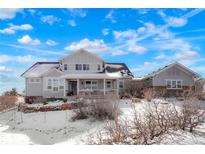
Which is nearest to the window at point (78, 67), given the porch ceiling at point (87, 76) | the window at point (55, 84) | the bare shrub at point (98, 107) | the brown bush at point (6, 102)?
the porch ceiling at point (87, 76)

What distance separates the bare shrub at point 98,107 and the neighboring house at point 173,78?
6868 mm

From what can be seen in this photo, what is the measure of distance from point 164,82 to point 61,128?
27.5 feet

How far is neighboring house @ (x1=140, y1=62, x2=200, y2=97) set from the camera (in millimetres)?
14781

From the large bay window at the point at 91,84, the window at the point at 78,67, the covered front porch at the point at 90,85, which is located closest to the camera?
the covered front porch at the point at 90,85

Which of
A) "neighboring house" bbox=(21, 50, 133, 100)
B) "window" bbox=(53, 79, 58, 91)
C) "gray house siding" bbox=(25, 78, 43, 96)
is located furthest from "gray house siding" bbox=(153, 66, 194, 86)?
"gray house siding" bbox=(25, 78, 43, 96)

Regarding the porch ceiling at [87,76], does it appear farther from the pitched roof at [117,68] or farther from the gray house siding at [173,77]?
the gray house siding at [173,77]

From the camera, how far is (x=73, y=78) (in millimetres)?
14469

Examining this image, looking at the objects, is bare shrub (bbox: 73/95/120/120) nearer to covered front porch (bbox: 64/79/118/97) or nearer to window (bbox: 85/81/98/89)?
covered front porch (bbox: 64/79/118/97)

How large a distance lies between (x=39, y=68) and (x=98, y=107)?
8.22 m

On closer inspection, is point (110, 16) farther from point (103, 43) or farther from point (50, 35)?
point (103, 43)

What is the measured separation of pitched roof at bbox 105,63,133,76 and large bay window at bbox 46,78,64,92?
2.58 m

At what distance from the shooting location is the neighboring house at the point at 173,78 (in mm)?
14781
